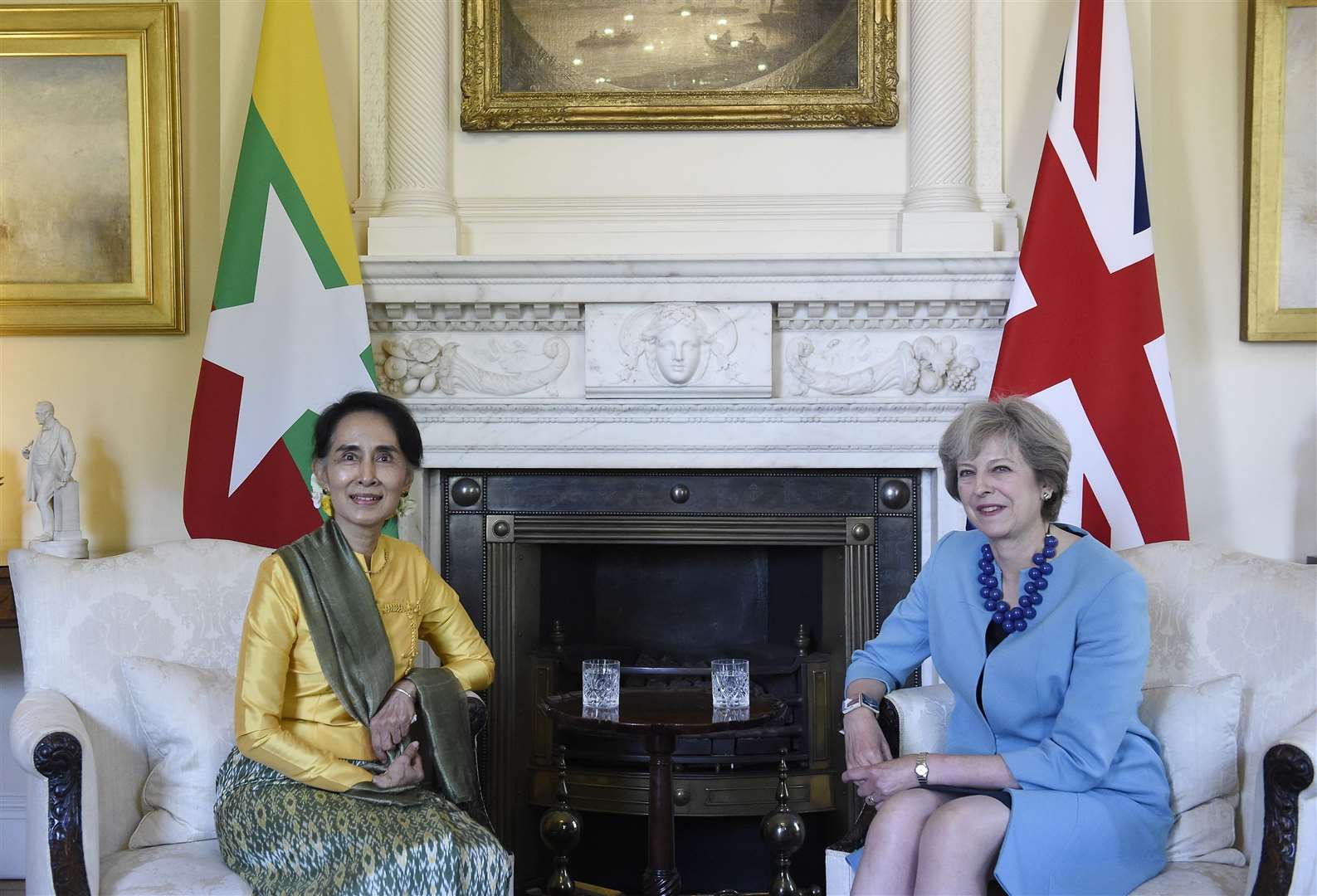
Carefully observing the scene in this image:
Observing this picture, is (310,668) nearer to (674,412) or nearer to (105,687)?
(105,687)

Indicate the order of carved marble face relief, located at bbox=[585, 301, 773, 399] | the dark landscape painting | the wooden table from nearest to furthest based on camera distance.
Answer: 1. the wooden table
2. carved marble face relief, located at bbox=[585, 301, 773, 399]
3. the dark landscape painting

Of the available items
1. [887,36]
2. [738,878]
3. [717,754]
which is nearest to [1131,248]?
[887,36]

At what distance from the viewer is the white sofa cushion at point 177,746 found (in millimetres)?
2334

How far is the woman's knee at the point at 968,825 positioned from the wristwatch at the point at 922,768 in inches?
3.1

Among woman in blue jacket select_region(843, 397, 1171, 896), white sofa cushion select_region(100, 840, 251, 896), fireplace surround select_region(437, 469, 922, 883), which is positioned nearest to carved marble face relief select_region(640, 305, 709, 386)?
fireplace surround select_region(437, 469, 922, 883)

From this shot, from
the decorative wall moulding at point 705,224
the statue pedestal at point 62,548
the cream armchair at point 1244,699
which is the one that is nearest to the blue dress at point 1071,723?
the cream armchair at point 1244,699

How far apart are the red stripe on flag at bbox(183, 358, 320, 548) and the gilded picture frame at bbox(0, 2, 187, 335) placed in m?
0.55

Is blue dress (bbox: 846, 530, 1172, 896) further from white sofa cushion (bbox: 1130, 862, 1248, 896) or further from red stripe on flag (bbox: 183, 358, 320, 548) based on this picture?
red stripe on flag (bbox: 183, 358, 320, 548)

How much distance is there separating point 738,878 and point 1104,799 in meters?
1.83

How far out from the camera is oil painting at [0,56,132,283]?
3.54 m

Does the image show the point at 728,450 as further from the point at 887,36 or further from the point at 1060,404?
the point at 887,36

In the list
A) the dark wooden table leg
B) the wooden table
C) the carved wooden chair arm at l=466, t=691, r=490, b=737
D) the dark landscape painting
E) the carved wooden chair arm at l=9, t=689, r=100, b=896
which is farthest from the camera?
the dark landscape painting

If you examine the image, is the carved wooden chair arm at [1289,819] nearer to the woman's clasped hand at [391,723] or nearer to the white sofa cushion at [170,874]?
the woman's clasped hand at [391,723]

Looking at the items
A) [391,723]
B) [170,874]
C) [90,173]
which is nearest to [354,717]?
[391,723]
